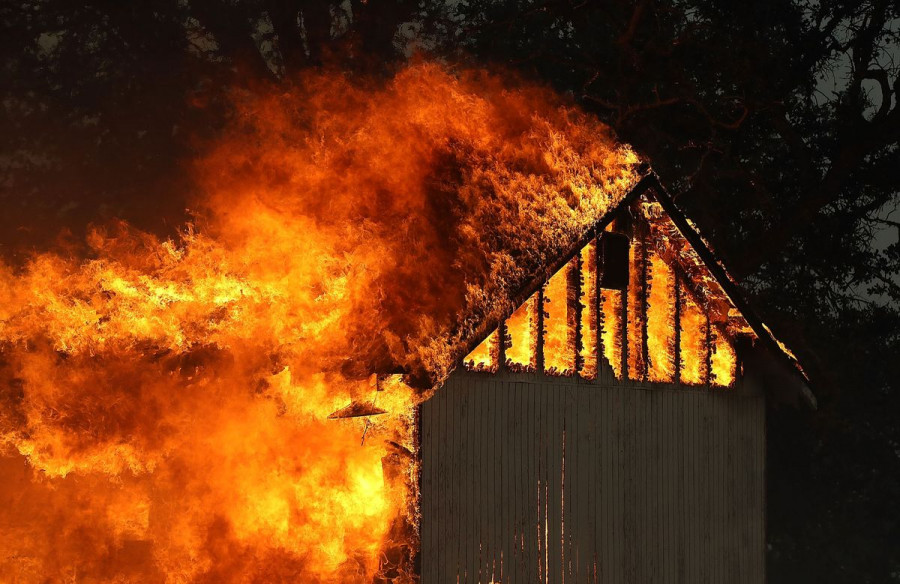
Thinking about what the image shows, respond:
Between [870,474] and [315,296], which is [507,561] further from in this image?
[870,474]

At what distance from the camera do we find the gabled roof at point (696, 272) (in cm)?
1489

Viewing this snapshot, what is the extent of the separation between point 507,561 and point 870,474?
28.1 m

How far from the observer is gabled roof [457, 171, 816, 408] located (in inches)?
586

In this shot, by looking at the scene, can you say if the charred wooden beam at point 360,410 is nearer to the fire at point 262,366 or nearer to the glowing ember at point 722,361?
the fire at point 262,366

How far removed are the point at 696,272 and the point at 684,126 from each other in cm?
984

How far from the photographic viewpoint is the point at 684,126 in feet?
89.0

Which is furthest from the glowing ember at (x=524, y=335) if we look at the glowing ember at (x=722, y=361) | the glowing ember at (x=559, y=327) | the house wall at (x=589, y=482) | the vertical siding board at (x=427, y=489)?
the glowing ember at (x=722, y=361)

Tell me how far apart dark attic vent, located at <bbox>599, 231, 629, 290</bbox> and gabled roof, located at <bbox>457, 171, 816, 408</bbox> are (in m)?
0.46

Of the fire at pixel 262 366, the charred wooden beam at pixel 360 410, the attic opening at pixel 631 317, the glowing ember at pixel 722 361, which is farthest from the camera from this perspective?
the glowing ember at pixel 722 361

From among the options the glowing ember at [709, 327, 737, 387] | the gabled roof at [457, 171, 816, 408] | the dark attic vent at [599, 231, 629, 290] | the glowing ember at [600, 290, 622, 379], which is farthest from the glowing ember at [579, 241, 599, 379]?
the glowing ember at [709, 327, 737, 387]

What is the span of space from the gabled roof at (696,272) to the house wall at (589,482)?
979 mm

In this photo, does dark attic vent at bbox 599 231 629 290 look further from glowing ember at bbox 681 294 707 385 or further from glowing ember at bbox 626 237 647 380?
glowing ember at bbox 681 294 707 385

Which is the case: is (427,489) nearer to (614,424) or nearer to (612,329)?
(614,424)

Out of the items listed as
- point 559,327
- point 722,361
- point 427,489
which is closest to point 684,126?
point 722,361
